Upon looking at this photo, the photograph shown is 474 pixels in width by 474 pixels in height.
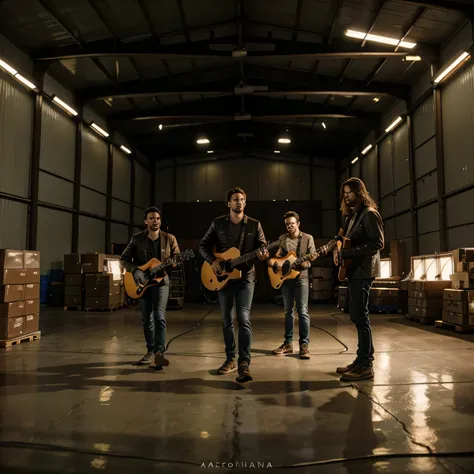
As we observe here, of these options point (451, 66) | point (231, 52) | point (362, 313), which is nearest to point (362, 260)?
point (362, 313)

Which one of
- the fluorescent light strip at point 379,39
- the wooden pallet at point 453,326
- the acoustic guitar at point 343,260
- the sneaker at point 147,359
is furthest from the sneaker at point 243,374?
the fluorescent light strip at point 379,39

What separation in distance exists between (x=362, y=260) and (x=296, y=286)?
1517 millimetres

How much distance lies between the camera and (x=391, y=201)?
1554 centimetres

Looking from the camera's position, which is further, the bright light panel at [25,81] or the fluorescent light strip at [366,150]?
the fluorescent light strip at [366,150]

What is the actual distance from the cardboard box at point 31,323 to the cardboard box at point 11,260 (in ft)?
2.61

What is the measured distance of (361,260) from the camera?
13.1 feet

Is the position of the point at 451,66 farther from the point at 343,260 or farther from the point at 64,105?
the point at 64,105

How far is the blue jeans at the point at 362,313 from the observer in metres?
3.99

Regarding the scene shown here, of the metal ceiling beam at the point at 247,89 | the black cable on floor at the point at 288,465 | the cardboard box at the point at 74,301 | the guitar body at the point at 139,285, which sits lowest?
the black cable on floor at the point at 288,465

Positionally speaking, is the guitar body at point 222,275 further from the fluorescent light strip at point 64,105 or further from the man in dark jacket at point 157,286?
the fluorescent light strip at point 64,105

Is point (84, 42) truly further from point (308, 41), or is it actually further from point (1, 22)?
point (308, 41)

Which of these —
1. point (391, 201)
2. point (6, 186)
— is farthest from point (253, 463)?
point (391, 201)

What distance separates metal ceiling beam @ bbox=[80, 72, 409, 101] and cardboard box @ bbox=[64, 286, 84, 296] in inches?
244

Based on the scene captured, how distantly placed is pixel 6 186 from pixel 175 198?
11235 mm
